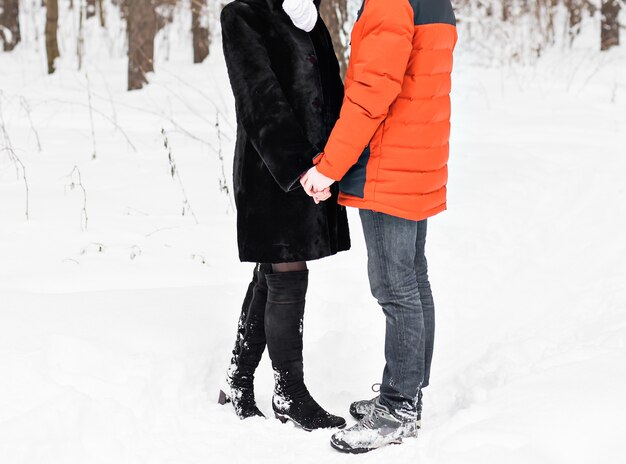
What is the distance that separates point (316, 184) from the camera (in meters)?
2.45

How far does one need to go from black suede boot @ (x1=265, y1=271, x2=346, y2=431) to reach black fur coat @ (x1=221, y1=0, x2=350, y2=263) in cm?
18

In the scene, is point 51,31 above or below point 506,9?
below

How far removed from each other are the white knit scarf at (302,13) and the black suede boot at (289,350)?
87 cm

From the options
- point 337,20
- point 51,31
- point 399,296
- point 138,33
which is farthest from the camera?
point 51,31

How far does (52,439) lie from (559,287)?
292 cm

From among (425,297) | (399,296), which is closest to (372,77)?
(399,296)

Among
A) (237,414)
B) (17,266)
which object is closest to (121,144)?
(17,266)

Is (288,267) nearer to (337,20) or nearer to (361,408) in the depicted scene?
(361,408)

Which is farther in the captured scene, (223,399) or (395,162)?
(223,399)

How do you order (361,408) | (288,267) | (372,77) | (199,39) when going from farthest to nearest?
(199,39) → (361,408) → (288,267) → (372,77)

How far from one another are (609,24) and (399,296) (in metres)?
14.7

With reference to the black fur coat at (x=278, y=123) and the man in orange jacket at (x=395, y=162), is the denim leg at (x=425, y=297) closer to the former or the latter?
the man in orange jacket at (x=395, y=162)

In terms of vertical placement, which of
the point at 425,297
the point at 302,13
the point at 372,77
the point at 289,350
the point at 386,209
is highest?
the point at 302,13

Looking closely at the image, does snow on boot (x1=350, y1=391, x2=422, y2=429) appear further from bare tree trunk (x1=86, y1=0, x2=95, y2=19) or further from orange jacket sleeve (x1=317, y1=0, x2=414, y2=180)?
bare tree trunk (x1=86, y1=0, x2=95, y2=19)
